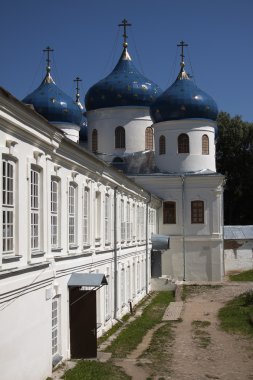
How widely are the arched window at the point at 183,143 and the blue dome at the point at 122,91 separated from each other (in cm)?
352

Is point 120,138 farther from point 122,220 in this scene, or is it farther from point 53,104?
point 122,220

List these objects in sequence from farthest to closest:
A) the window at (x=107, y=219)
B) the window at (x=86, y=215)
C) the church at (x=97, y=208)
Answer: the window at (x=107, y=219) < the window at (x=86, y=215) < the church at (x=97, y=208)

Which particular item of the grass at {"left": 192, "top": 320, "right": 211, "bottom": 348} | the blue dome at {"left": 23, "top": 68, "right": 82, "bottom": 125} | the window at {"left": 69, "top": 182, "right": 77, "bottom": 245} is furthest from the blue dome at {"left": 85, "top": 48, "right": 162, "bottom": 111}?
the window at {"left": 69, "top": 182, "right": 77, "bottom": 245}

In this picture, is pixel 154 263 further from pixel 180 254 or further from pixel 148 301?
pixel 148 301

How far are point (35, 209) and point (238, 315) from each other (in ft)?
39.9

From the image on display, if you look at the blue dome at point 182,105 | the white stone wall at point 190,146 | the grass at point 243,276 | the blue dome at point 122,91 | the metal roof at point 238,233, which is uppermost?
the blue dome at point 122,91

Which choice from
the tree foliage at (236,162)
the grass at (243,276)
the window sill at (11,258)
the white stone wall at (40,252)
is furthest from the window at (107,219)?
the tree foliage at (236,162)

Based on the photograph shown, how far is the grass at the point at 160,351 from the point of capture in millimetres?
13539

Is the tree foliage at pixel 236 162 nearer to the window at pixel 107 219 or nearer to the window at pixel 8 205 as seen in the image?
the window at pixel 107 219

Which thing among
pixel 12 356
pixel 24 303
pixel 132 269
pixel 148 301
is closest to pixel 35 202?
pixel 24 303

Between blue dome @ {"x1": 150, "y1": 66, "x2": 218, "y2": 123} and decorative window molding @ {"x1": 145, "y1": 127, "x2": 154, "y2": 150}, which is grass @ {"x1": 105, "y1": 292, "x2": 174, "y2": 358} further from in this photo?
decorative window molding @ {"x1": 145, "y1": 127, "x2": 154, "y2": 150}

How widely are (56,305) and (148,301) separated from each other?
13556 mm

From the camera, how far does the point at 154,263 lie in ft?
109

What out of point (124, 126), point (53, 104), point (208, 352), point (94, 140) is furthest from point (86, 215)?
point (94, 140)
